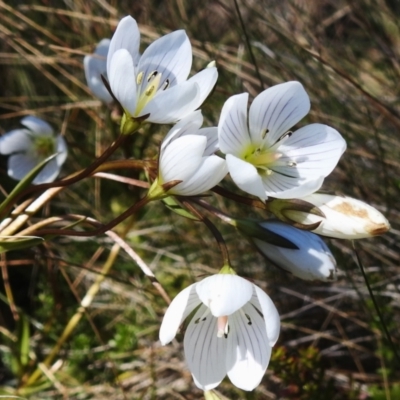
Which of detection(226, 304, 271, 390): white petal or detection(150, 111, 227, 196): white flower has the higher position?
detection(150, 111, 227, 196): white flower

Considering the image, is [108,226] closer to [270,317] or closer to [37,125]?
[270,317]

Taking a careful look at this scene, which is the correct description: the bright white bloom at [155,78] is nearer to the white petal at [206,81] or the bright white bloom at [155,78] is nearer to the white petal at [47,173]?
the white petal at [206,81]

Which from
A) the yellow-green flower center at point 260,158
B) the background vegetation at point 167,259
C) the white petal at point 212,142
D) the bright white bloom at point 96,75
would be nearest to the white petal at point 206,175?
the white petal at point 212,142

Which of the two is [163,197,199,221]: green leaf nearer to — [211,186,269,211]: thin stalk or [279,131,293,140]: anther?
[211,186,269,211]: thin stalk

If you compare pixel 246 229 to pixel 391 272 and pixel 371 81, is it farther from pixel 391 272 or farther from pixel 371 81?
pixel 371 81

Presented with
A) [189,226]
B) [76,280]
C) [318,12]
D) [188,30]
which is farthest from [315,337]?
[318,12]

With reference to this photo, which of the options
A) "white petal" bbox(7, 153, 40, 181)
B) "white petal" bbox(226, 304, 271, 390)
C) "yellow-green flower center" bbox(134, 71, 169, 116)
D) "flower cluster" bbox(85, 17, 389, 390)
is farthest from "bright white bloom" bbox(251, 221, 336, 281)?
"white petal" bbox(7, 153, 40, 181)
